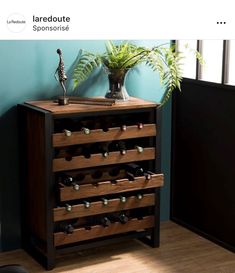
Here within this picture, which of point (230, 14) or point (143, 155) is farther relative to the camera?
point (143, 155)

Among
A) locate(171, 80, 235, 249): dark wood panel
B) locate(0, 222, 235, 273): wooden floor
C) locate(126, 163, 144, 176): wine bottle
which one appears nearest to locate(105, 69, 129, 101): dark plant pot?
locate(126, 163, 144, 176): wine bottle

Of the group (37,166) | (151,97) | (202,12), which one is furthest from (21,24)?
(151,97)

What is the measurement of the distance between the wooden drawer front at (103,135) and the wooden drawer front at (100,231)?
515 mm

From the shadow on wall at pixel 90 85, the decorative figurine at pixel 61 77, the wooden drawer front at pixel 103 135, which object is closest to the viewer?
the wooden drawer front at pixel 103 135

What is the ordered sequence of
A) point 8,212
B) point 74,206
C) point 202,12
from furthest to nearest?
point 8,212 → point 74,206 → point 202,12

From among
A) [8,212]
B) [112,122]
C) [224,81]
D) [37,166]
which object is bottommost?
[8,212]

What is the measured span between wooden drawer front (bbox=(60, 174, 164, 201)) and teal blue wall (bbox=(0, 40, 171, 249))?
0.44m

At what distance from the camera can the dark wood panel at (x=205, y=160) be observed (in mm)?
3213

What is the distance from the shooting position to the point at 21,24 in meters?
1.02

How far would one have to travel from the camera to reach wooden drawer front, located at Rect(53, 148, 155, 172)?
2881 millimetres

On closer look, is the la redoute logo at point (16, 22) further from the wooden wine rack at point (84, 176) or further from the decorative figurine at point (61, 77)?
the decorative figurine at point (61, 77)

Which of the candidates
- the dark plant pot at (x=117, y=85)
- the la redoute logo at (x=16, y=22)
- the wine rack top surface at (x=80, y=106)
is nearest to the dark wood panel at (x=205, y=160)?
the wine rack top surface at (x=80, y=106)

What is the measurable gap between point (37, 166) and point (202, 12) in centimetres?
191

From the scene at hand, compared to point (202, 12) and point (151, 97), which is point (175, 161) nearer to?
point (151, 97)
